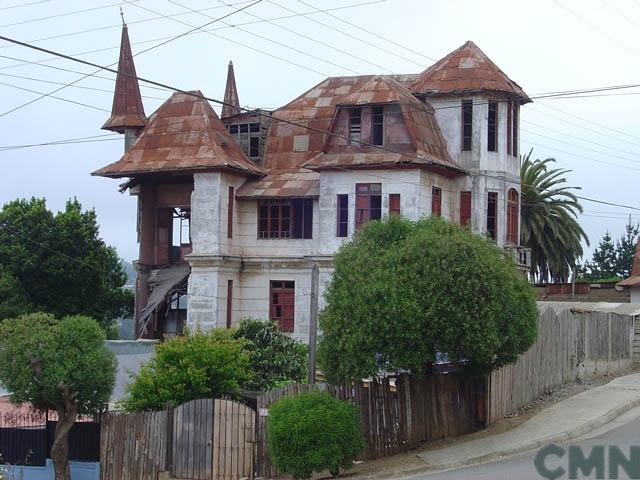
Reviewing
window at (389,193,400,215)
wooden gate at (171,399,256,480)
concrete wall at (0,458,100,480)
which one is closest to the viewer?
wooden gate at (171,399,256,480)

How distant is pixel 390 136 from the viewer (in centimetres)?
3641

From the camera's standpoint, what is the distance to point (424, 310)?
20453mm

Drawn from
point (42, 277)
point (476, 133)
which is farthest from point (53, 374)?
point (42, 277)

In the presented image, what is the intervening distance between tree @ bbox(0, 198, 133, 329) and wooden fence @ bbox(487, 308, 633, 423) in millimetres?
31210

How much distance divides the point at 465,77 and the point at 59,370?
19995mm

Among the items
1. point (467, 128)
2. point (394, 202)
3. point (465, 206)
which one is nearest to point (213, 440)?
point (394, 202)

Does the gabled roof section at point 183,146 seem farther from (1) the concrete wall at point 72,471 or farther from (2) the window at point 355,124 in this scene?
(1) the concrete wall at point 72,471

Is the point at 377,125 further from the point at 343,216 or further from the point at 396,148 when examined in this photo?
the point at 343,216

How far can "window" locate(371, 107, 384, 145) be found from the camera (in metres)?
36.5

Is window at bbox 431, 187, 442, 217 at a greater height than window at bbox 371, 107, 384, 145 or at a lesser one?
lesser

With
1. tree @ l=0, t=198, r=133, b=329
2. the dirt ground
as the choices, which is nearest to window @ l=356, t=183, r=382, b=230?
the dirt ground

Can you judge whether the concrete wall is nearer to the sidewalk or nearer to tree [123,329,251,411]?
tree [123,329,251,411]

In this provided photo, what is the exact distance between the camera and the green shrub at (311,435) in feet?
65.7

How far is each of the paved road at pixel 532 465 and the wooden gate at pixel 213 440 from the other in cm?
448
